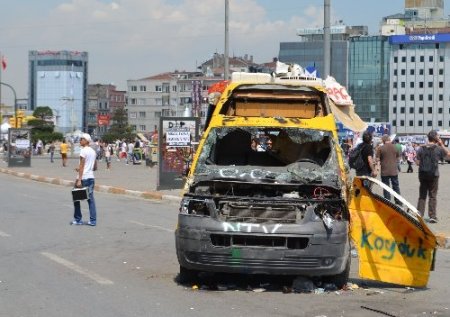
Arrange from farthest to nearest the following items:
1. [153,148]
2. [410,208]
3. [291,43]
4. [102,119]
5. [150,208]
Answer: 1. [291,43]
2. [102,119]
3. [153,148]
4. [150,208]
5. [410,208]

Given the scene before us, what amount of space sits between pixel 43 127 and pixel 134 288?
144m

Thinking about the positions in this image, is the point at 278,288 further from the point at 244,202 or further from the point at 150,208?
the point at 150,208

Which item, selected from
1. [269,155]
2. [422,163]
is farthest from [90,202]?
[422,163]

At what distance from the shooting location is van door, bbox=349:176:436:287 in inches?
360

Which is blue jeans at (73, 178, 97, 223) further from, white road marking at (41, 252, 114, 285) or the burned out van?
the burned out van

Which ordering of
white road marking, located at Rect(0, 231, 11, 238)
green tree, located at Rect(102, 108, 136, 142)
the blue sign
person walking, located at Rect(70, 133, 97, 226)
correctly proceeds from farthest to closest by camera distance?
1. the blue sign
2. green tree, located at Rect(102, 108, 136, 142)
3. person walking, located at Rect(70, 133, 97, 226)
4. white road marking, located at Rect(0, 231, 11, 238)

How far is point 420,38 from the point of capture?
6658 inches

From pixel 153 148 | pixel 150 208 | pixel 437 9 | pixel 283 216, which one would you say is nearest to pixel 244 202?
pixel 283 216

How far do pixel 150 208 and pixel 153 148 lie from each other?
2429 cm

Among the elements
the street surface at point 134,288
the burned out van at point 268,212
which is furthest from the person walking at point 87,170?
the burned out van at point 268,212

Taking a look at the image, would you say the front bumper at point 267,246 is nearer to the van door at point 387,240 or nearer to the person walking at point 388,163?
the van door at point 387,240

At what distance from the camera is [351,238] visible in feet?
30.7

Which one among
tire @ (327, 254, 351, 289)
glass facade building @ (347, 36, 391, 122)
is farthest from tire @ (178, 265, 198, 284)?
glass facade building @ (347, 36, 391, 122)

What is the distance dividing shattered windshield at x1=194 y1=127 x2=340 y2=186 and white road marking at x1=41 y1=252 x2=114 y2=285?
165cm
